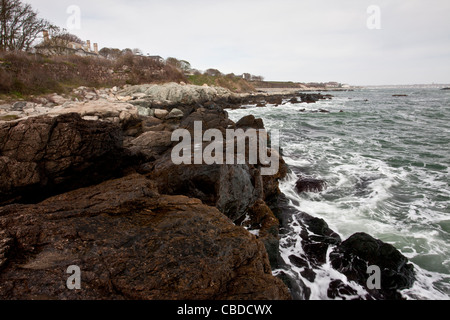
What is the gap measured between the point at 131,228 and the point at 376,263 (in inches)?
191

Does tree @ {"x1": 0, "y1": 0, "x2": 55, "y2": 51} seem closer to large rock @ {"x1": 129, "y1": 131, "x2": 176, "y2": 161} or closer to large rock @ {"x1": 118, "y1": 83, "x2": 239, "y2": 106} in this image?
large rock @ {"x1": 118, "y1": 83, "x2": 239, "y2": 106}

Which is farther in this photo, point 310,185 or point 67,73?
point 67,73

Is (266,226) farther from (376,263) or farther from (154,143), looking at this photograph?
(154,143)

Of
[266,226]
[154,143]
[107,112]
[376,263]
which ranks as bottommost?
[376,263]

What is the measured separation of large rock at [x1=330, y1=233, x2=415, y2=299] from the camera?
4.31 meters

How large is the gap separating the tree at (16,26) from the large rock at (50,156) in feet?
93.5

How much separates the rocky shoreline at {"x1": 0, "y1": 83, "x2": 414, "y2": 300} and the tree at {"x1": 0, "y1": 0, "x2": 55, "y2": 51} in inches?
1144

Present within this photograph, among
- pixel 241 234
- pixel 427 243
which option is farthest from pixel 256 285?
pixel 427 243

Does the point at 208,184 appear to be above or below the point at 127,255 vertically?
above

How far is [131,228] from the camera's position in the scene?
2893mm

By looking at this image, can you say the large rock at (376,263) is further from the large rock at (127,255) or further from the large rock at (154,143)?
the large rock at (154,143)

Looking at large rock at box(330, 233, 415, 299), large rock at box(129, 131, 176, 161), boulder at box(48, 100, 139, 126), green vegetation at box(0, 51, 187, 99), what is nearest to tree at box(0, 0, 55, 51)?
green vegetation at box(0, 51, 187, 99)

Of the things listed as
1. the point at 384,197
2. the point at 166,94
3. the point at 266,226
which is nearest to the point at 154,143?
the point at 266,226

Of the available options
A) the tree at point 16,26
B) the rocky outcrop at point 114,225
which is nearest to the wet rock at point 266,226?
the rocky outcrop at point 114,225
